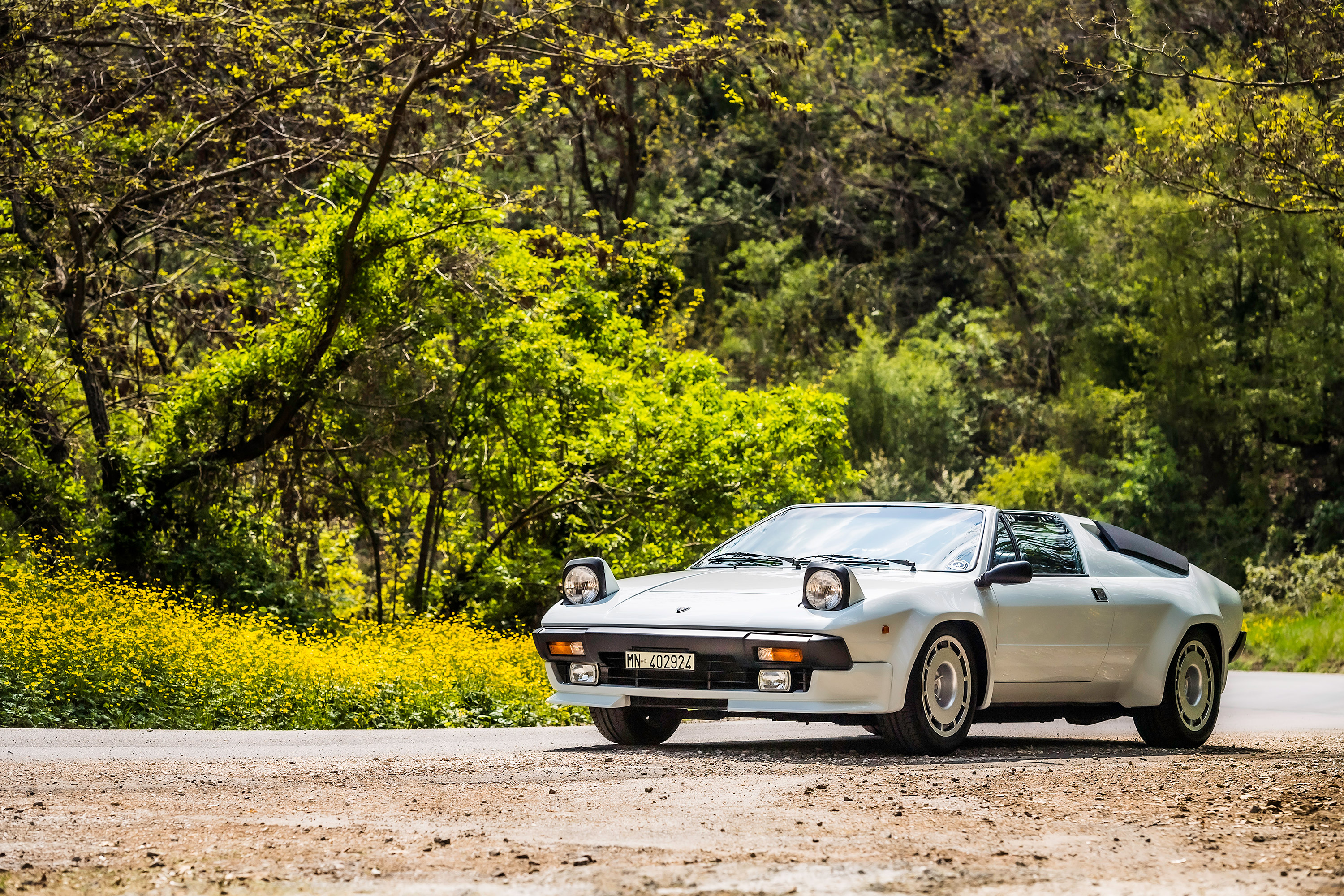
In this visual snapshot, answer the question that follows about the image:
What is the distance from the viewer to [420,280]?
1819 cm

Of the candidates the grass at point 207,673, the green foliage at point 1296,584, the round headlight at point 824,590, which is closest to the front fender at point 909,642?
the round headlight at point 824,590

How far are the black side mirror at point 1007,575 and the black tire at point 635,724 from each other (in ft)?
6.10

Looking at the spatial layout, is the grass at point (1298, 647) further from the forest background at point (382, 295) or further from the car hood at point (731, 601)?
the car hood at point (731, 601)

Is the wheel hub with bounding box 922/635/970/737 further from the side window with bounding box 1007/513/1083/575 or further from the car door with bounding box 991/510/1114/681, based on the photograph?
the side window with bounding box 1007/513/1083/575

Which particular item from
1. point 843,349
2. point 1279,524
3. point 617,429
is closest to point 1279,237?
point 1279,524

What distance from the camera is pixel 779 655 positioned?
27.7 feet

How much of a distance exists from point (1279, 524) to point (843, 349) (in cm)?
1129

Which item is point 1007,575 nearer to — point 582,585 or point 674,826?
point 582,585

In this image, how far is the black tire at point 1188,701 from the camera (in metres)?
10.2

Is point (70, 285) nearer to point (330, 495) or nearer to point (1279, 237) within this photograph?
point (330, 495)

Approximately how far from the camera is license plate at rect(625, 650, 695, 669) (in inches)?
339

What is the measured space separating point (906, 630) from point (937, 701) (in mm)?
538

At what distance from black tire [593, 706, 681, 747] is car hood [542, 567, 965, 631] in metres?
0.62

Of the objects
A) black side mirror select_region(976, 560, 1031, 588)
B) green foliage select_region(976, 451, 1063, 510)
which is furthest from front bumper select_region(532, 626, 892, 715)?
green foliage select_region(976, 451, 1063, 510)
